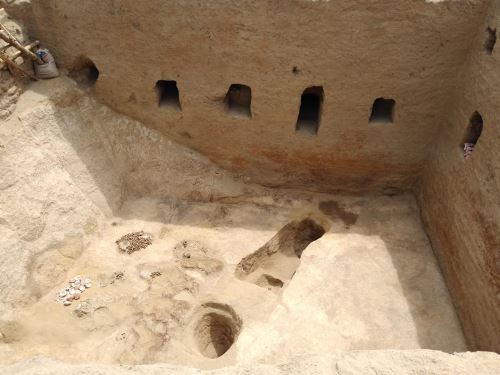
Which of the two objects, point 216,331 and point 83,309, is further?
point 216,331

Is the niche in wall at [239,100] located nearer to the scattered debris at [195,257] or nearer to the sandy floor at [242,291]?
the sandy floor at [242,291]

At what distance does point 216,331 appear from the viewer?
21.2 ft

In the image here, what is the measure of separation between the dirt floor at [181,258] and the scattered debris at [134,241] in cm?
6

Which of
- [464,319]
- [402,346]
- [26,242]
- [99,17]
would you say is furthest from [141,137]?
[464,319]

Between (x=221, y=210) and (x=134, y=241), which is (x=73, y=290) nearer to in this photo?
(x=134, y=241)

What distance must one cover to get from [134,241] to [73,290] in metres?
1.19

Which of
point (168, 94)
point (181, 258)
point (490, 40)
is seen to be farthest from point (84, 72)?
point (490, 40)

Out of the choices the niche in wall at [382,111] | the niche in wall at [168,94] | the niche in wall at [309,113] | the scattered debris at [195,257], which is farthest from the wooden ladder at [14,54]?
the niche in wall at [382,111]

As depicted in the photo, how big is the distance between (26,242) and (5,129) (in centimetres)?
170

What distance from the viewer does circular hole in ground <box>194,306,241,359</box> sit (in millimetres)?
6188

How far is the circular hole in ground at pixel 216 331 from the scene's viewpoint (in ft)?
20.3

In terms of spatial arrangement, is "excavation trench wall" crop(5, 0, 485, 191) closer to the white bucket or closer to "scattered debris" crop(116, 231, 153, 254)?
the white bucket

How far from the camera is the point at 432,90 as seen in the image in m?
6.65

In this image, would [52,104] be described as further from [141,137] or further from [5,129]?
[141,137]
